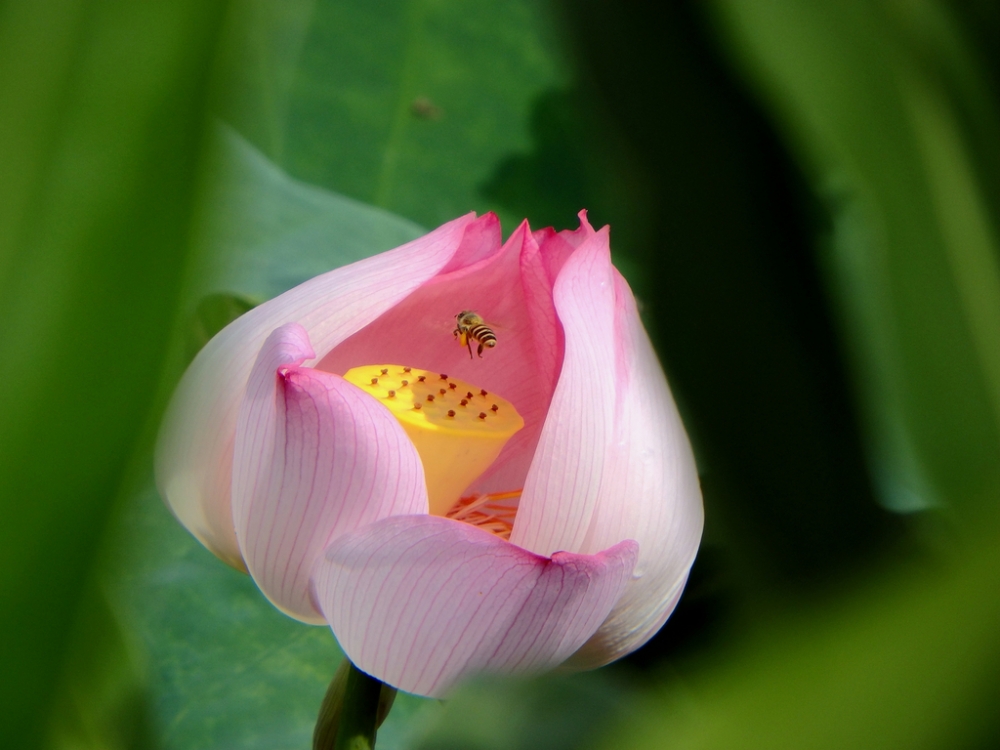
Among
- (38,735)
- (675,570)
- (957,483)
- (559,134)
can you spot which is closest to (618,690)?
(675,570)

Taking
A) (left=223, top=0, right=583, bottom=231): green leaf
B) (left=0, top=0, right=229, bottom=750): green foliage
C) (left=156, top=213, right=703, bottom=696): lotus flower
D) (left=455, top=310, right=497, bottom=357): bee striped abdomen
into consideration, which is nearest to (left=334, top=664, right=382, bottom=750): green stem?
(left=156, top=213, right=703, bottom=696): lotus flower

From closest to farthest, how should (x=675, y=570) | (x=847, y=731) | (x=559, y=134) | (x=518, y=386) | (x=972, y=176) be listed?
(x=847, y=731)
(x=972, y=176)
(x=675, y=570)
(x=518, y=386)
(x=559, y=134)

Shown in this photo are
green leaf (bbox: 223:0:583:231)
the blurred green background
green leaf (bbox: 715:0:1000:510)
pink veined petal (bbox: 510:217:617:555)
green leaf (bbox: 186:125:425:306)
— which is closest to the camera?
the blurred green background

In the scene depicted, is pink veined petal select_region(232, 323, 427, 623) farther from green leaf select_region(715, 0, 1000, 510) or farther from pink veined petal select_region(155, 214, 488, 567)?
green leaf select_region(715, 0, 1000, 510)

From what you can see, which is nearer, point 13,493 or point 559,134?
point 13,493

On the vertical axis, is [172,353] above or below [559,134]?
below

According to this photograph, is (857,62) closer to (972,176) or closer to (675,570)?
(972,176)

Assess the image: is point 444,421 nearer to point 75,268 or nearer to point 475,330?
point 475,330
